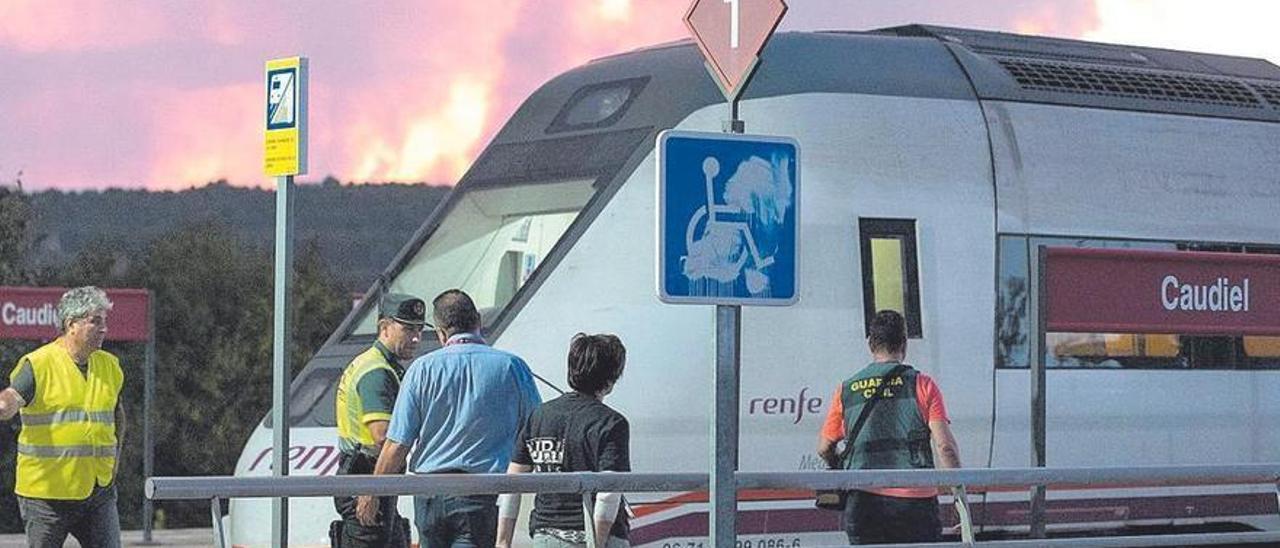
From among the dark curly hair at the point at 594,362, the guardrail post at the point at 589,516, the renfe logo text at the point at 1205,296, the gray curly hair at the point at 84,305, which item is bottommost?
the guardrail post at the point at 589,516

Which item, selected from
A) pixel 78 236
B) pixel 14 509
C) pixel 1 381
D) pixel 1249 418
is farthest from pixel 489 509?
pixel 78 236

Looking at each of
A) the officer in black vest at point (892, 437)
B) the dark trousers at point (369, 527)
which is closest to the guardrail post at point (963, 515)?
the officer in black vest at point (892, 437)

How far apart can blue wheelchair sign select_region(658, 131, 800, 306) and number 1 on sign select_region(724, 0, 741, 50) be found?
0.98 meters

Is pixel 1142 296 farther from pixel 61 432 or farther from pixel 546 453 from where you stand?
pixel 61 432

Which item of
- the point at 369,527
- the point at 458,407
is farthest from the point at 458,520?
the point at 369,527

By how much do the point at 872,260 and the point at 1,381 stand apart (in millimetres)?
30880

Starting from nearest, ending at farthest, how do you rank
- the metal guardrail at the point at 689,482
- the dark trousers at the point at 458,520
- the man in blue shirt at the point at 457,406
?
the metal guardrail at the point at 689,482 < the dark trousers at the point at 458,520 < the man in blue shirt at the point at 457,406

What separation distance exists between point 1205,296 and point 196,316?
38371 mm

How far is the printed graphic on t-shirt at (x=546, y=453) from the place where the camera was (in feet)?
31.3

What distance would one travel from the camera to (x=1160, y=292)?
41.0 feet

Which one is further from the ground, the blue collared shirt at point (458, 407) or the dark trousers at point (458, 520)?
the blue collared shirt at point (458, 407)

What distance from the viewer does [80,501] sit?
37.0ft

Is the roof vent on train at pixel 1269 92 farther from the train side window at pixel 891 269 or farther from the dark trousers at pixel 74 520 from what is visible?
the dark trousers at pixel 74 520

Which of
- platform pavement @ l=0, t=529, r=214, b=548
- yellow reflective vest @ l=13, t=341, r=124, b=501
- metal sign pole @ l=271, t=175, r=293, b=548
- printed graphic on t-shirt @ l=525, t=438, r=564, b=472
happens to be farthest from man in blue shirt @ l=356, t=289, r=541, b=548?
platform pavement @ l=0, t=529, r=214, b=548
